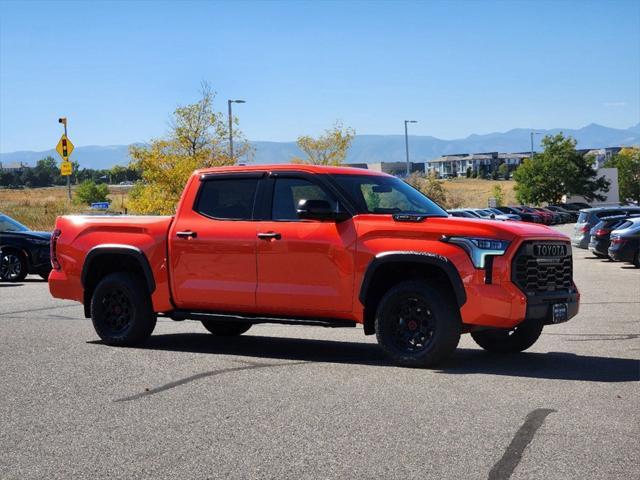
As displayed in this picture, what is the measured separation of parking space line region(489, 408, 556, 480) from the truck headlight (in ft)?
6.46

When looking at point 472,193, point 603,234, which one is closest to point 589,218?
point 603,234

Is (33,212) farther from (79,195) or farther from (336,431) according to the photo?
(336,431)

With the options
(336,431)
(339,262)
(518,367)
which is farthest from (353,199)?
(336,431)

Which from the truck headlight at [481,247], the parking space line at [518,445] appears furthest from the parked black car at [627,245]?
the parking space line at [518,445]

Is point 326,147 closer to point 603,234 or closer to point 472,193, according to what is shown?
point 603,234

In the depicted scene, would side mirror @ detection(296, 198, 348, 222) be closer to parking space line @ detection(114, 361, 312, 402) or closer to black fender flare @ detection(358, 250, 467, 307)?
black fender flare @ detection(358, 250, 467, 307)

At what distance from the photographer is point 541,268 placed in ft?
30.0

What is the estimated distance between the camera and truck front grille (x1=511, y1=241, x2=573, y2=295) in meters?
8.92

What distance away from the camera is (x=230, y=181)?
10539 millimetres

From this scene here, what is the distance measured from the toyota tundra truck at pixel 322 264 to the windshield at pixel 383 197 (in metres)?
0.02

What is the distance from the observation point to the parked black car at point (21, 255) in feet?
75.9

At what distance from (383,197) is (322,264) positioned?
3.28 ft

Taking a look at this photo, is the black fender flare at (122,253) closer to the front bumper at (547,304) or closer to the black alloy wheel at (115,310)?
the black alloy wheel at (115,310)

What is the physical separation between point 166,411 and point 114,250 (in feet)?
12.8
